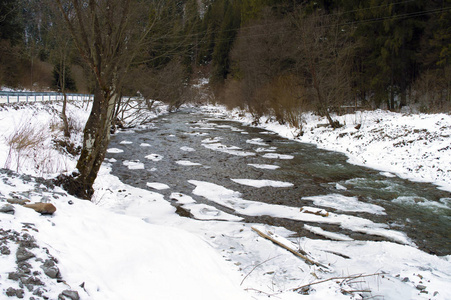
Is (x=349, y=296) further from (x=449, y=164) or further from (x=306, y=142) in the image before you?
(x=306, y=142)

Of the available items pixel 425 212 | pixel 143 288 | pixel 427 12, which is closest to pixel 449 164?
pixel 425 212

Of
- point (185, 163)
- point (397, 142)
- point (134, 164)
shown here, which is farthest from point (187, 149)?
point (397, 142)

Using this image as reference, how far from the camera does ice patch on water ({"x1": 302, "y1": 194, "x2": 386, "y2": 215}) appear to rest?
724 centimetres

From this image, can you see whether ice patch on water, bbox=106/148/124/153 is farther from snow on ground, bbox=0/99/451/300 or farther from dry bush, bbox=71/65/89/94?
snow on ground, bbox=0/99/451/300

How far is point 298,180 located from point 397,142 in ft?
18.8

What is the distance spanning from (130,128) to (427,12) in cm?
2493

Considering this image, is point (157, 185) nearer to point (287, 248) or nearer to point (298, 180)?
point (298, 180)

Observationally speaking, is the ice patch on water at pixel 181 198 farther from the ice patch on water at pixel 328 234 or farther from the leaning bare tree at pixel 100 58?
the ice patch on water at pixel 328 234

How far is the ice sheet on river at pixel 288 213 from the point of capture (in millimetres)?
6034

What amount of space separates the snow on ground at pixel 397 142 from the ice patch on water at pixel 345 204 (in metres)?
3.22

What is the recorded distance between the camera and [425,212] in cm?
713

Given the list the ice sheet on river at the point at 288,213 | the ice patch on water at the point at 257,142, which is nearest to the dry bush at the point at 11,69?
the ice patch on water at the point at 257,142

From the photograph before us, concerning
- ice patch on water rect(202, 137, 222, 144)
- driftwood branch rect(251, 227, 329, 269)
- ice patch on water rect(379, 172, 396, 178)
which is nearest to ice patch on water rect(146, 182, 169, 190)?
driftwood branch rect(251, 227, 329, 269)

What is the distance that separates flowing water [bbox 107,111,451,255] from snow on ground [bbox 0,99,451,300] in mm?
376
